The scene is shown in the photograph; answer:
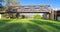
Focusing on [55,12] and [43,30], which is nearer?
[43,30]

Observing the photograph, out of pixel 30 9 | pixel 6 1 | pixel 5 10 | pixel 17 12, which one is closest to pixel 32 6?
pixel 30 9

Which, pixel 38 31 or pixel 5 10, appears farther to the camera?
pixel 5 10

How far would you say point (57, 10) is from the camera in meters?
22.2

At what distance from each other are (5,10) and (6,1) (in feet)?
19.1

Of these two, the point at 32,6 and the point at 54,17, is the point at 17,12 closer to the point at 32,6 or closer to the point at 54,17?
the point at 32,6

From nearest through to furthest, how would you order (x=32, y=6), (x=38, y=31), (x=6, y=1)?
(x=38, y=31) < (x=32, y=6) < (x=6, y=1)

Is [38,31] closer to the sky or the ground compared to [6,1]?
closer to the ground

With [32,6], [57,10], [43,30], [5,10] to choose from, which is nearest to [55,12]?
[57,10]

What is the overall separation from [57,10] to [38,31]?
15.6 m

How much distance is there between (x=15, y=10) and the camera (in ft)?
72.9

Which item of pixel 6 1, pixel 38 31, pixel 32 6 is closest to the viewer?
pixel 38 31

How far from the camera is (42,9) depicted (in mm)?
21781

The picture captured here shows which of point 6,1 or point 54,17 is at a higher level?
point 6,1

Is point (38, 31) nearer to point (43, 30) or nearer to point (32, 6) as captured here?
point (43, 30)
